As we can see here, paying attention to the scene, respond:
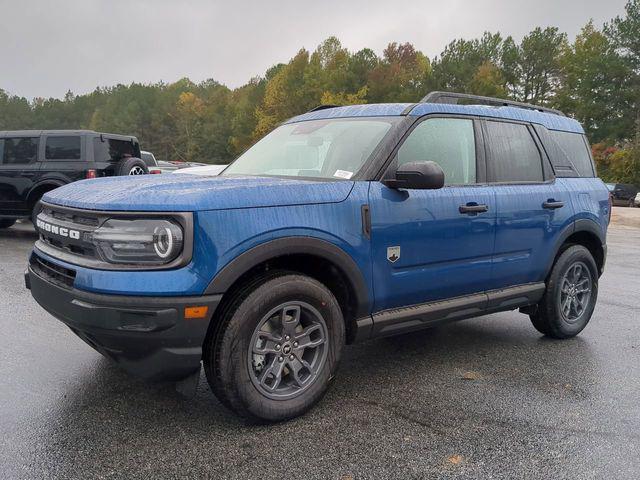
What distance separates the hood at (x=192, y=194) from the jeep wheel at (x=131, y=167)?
775 cm

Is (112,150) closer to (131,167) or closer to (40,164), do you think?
(131,167)

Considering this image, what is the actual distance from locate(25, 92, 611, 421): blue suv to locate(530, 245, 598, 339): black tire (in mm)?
26

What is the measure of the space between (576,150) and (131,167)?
8.37 metres

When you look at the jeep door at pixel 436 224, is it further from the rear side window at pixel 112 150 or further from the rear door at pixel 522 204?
the rear side window at pixel 112 150

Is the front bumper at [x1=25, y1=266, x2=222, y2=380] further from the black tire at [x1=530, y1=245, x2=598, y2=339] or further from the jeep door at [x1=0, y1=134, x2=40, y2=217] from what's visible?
the jeep door at [x1=0, y1=134, x2=40, y2=217]

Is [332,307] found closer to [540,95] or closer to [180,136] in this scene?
[540,95]

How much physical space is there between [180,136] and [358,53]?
4180 centimetres

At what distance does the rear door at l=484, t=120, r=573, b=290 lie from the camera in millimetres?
4230

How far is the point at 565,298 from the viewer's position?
16.3 ft

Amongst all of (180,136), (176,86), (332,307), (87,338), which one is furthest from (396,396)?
(176,86)

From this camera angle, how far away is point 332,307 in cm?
330

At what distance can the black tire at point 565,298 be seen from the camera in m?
4.79

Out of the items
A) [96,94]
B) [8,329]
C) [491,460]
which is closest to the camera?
[491,460]

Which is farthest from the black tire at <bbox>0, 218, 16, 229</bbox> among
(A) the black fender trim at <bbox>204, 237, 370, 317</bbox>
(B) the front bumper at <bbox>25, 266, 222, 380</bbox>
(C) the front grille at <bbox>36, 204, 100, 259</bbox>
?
(A) the black fender trim at <bbox>204, 237, 370, 317</bbox>
